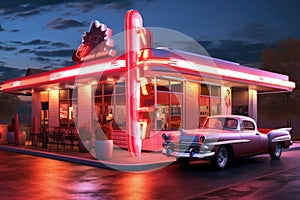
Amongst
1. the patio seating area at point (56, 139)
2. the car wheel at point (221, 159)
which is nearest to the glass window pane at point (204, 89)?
the patio seating area at point (56, 139)

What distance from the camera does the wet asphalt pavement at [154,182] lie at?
8.91 meters

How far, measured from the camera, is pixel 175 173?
39.9 feet

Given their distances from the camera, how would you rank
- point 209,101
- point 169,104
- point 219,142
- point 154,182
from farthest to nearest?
point 209,101 < point 169,104 < point 219,142 < point 154,182

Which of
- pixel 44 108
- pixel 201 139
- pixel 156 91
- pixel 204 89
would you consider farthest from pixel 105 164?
pixel 44 108

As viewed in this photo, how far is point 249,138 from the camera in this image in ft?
45.4

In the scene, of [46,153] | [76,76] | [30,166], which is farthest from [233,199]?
[76,76]

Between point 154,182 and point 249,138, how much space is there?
4.78 m

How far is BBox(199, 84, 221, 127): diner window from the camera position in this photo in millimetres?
22344

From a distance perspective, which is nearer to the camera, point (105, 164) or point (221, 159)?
point (221, 159)

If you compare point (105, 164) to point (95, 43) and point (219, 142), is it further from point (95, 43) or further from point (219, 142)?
point (95, 43)

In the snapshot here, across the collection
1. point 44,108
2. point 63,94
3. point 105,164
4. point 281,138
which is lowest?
point 105,164

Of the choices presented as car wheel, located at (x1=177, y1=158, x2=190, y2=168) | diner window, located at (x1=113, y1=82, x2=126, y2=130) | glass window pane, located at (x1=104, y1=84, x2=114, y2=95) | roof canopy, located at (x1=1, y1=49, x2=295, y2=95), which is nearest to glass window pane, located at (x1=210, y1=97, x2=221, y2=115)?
roof canopy, located at (x1=1, y1=49, x2=295, y2=95)

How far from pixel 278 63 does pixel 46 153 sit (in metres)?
25.1

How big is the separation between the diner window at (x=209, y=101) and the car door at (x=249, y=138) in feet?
24.4
